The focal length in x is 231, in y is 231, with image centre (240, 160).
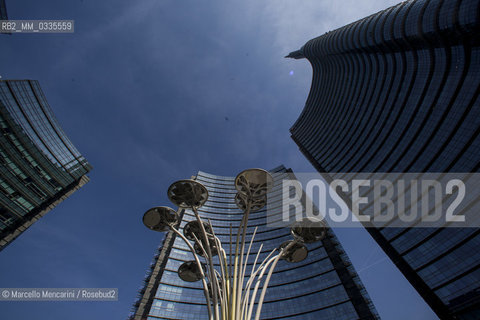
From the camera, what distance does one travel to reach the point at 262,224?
61.7 meters

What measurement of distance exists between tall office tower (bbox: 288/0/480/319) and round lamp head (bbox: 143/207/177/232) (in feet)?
135

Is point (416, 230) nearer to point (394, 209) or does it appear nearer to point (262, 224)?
point (394, 209)

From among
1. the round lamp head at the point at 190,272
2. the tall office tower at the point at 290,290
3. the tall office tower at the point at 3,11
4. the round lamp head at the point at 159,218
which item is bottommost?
the round lamp head at the point at 190,272

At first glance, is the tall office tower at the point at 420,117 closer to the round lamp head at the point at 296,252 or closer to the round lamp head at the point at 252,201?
the round lamp head at the point at 296,252

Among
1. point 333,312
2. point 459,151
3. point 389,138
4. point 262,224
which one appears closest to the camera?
point 333,312

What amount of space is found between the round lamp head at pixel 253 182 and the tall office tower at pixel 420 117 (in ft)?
124

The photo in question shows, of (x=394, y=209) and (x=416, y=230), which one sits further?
(x=394, y=209)

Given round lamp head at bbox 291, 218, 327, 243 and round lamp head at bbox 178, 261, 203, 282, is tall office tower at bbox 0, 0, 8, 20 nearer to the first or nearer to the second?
round lamp head at bbox 178, 261, 203, 282

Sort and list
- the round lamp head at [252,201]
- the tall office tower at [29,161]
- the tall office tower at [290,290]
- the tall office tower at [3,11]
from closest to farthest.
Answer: the round lamp head at [252,201], the tall office tower at [29,161], the tall office tower at [290,290], the tall office tower at [3,11]

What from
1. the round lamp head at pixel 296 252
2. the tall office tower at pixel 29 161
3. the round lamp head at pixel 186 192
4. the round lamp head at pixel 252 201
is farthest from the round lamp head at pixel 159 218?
the tall office tower at pixel 29 161

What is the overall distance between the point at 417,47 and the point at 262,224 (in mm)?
54724

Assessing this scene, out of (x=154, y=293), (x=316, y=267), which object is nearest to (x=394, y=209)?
(x=316, y=267)

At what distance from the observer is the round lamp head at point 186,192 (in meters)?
12.7

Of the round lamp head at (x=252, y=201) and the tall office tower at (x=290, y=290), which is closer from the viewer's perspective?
the round lamp head at (x=252, y=201)
